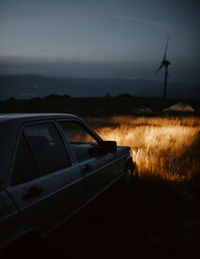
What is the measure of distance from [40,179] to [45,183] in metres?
0.06

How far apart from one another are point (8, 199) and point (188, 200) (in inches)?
144

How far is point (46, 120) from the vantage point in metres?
2.72

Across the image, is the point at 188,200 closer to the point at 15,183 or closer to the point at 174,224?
the point at 174,224

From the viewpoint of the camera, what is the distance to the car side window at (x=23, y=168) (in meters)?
2.14

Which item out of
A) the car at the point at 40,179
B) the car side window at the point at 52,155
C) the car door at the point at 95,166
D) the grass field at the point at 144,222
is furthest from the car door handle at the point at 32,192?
the car door at the point at 95,166

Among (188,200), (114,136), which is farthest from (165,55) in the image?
(188,200)

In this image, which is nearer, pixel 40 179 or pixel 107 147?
pixel 40 179

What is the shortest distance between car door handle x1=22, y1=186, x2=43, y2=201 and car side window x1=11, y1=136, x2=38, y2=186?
0.31 feet

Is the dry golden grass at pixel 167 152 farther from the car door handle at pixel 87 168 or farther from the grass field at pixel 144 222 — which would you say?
the car door handle at pixel 87 168

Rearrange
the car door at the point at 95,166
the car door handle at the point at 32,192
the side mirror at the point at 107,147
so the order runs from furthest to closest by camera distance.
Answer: the side mirror at the point at 107,147 → the car door at the point at 95,166 → the car door handle at the point at 32,192

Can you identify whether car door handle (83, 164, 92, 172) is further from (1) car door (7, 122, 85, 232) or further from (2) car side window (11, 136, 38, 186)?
(2) car side window (11, 136, 38, 186)

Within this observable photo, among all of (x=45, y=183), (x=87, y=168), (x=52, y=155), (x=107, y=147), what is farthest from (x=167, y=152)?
(x=45, y=183)

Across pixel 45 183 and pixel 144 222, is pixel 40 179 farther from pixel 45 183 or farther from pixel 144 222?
pixel 144 222

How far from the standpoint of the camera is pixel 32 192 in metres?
2.14
